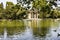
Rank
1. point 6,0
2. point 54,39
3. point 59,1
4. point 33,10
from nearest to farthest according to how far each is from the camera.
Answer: point 54,39, point 33,10, point 6,0, point 59,1

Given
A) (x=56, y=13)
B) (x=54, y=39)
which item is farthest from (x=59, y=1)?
(x=54, y=39)

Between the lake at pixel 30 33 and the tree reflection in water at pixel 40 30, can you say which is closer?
the lake at pixel 30 33

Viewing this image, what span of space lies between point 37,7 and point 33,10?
6.91 feet

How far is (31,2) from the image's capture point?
36844mm

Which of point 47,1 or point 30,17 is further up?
point 47,1

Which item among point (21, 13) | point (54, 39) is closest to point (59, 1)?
point (21, 13)

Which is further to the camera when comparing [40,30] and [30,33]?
[40,30]

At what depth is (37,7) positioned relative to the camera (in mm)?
34750

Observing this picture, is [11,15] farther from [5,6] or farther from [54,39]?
[54,39]

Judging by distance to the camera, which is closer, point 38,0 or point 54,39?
point 54,39

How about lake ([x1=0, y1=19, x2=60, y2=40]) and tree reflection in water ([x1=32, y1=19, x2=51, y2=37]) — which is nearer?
lake ([x1=0, y1=19, x2=60, y2=40])

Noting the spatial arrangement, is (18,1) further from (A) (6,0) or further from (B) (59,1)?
(B) (59,1)

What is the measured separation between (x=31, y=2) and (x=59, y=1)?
13717mm

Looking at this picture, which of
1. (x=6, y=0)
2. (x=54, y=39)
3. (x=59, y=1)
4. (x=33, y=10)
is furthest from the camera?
(x=59, y=1)
